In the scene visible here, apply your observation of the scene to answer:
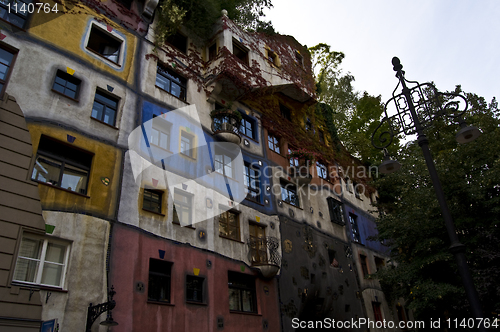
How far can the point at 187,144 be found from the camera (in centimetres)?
1430

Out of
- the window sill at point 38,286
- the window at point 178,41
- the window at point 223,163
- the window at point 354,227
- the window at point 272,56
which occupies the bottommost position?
the window sill at point 38,286

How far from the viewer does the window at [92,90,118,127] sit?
11.8 metres

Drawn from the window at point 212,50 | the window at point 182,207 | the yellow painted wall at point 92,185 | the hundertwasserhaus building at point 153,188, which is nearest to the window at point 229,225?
the hundertwasserhaus building at point 153,188

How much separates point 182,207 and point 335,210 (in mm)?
11366

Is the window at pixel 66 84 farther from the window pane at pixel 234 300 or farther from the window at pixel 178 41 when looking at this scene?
the window pane at pixel 234 300

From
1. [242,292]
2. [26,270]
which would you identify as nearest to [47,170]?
[26,270]

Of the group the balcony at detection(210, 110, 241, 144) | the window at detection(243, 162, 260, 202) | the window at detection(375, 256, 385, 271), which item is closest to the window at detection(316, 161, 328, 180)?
the window at detection(243, 162, 260, 202)

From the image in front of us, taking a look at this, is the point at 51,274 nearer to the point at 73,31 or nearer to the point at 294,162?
the point at 73,31

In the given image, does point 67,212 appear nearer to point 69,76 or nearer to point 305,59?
point 69,76

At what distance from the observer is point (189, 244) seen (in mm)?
12094

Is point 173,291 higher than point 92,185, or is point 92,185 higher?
point 92,185

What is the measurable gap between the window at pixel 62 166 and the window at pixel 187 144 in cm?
390

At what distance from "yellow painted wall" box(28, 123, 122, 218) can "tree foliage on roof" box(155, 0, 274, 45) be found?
631 centimetres

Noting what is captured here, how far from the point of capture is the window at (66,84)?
11094 millimetres
